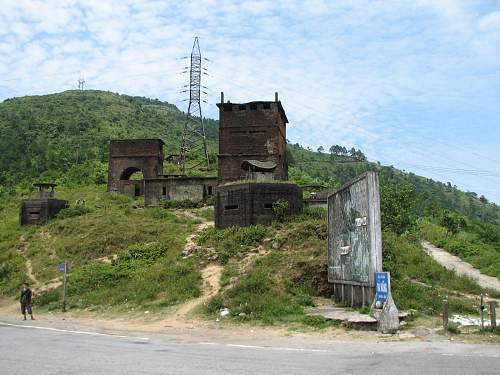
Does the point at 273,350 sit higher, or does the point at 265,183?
the point at 265,183

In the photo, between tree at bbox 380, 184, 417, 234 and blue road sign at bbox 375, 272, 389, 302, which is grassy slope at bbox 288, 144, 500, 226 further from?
blue road sign at bbox 375, 272, 389, 302

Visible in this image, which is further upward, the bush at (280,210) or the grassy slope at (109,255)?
the bush at (280,210)

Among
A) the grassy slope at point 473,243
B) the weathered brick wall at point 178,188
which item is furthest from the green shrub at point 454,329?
the weathered brick wall at point 178,188

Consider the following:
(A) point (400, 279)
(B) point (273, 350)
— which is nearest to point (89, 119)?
(A) point (400, 279)

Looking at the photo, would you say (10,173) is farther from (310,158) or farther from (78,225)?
(310,158)

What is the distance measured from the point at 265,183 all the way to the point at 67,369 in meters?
17.5

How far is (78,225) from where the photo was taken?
2945 centimetres

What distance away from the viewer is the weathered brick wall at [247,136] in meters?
34.2

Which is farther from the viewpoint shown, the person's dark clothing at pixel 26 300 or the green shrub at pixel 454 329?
the person's dark clothing at pixel 26 300

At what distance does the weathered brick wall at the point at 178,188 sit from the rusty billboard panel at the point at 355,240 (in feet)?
68.7

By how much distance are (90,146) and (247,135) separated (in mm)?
37512

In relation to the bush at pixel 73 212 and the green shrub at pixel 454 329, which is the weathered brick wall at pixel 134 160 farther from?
the green shrub at pixel 454 329

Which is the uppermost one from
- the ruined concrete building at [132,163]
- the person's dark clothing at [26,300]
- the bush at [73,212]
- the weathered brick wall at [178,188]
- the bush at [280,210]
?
the ruined concrete building at [132,163]

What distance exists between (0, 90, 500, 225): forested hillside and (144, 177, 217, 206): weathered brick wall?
46.4 feet
